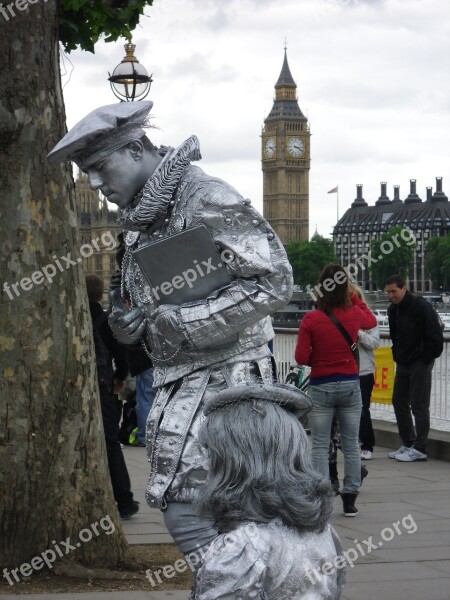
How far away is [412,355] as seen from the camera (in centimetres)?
1131

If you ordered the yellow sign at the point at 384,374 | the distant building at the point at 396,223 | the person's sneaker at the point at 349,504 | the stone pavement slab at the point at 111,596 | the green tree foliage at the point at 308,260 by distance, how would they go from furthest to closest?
the distant building at the point at 396,223 < the green tree foliage at the point at 308,260 < the yellow sign at the point at 384,374 < the person's sneaker at the point at 349,504 < the stone pavement slab at the point at 111,596

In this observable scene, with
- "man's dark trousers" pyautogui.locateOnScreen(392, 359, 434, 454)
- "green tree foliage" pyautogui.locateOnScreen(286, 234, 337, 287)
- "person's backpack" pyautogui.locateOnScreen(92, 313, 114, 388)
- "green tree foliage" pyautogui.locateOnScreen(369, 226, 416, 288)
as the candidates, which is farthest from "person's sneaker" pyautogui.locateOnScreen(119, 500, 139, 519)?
"green tree foliage" pyautogui.locateOnScreen(286, 234, 337, 287)

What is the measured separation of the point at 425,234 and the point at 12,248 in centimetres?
17816

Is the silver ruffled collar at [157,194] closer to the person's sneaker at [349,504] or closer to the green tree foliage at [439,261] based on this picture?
the person's sneaker at [349,504]

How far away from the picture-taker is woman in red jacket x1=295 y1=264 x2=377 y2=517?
8.48 metres

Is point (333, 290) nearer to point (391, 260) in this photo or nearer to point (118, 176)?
point (118, 176)

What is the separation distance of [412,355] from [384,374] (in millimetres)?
2421

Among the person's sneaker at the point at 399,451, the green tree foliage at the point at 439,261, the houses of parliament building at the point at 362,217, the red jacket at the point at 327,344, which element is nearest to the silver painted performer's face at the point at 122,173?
the red jacket at the point at 327,344

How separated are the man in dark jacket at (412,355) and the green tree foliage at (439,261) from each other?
150296 millimetres

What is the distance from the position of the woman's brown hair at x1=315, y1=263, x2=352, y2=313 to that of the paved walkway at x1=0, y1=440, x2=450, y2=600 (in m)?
1.47

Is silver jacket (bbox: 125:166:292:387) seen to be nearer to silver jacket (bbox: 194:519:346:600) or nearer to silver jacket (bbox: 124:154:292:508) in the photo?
silver jacket (bbox: 124:154:292:508)

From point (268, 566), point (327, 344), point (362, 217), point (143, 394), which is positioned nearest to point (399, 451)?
point (143, 394)

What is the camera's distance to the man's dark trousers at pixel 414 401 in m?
11.3

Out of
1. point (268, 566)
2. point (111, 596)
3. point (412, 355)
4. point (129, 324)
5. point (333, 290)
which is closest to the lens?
point (268, 566)
